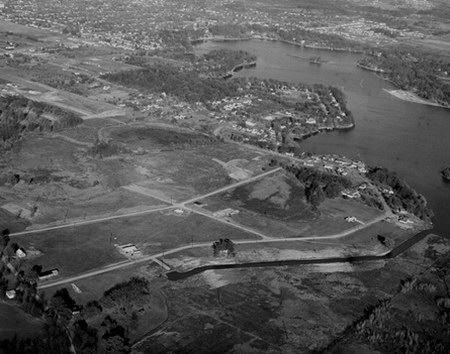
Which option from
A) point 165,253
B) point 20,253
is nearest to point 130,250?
point 165,253

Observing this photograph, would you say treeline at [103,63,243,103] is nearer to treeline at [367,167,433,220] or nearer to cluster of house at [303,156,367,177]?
cluster of house at [303,156,367,177]

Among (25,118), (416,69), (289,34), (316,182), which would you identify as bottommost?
(25,118)

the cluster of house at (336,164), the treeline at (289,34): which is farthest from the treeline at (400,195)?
the treeline at (289,34)

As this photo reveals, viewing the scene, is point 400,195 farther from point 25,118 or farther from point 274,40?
point 274,40

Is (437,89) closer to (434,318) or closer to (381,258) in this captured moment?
(381,258)

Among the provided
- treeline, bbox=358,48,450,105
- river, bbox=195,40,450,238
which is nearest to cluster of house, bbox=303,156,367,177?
river, bbox=195,40,450,238

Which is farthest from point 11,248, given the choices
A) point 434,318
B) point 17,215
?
point 434,318
